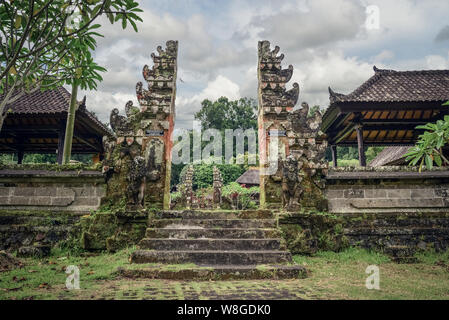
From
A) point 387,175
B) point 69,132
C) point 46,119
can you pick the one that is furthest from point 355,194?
point 46,119

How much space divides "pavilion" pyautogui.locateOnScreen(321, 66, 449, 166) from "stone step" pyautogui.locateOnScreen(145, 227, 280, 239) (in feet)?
22.6

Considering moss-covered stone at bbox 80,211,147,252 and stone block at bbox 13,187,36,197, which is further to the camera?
stone block at bbox 13,187,36,197

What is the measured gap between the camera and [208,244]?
4.78 meters

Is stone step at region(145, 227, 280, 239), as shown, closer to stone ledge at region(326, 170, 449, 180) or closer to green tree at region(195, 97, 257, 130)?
stone ledge at region(326, 170, 449, 180)

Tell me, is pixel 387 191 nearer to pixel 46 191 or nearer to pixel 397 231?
pixel 397 231

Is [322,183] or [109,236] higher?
[322,183]

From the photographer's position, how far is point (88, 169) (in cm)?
608

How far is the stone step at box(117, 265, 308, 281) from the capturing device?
155 inches

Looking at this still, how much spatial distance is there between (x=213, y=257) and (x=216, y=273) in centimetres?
42

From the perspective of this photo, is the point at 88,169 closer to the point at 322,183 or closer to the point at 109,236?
the point at 109,236

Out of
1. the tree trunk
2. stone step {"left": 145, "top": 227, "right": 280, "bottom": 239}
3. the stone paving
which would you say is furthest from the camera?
the tree trunk

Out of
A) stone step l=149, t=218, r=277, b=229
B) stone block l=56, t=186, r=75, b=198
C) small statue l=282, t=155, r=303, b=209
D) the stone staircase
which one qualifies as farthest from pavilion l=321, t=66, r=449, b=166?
stone block l=56, t=186, r=75, b=198
